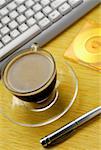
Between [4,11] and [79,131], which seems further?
[4,11]

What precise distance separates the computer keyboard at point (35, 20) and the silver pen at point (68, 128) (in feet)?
0.56

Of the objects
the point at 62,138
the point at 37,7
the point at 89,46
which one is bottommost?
the point at 62,138

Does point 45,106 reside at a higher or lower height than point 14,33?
lower

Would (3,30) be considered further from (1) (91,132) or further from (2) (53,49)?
(1) (91,132)

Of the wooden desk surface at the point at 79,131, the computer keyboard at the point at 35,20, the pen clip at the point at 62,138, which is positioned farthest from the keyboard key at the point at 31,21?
the pen clip at the point at 62,138

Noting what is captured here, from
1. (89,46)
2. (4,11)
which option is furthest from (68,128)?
(4,11)

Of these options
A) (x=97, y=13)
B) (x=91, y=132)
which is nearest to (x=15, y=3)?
(x=97, y=13)

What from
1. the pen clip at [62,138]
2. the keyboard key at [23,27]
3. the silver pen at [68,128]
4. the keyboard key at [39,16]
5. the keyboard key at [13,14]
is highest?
the keyboard key at [13,14]

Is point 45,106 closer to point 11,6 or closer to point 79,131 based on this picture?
point 79,131

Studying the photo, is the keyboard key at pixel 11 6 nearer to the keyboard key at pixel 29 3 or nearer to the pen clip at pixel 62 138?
the keyboard key at pixel 29 3

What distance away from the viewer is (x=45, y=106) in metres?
0.55

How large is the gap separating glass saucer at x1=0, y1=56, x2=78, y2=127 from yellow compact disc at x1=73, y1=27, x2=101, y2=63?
32mm

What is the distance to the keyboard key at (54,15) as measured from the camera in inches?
23.9

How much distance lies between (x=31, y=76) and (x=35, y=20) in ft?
0.47
